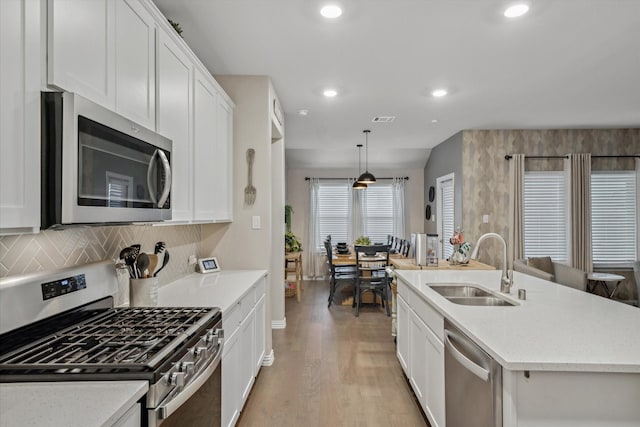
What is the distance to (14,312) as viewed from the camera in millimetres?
1161

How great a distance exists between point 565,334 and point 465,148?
440 cm

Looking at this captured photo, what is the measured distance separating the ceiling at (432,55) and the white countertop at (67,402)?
2088 millimetres

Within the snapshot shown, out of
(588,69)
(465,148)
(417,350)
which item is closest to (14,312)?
(417,350)

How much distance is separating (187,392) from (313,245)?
6.39m

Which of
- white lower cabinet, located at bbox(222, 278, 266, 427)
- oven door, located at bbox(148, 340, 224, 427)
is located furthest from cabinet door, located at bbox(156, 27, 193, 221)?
oven door, located at bbox(148, 340, 224, 427)

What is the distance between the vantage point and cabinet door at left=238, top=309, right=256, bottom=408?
221cm

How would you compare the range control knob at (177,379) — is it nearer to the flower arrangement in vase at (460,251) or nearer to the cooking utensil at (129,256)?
the cooking utensil at (129,256)

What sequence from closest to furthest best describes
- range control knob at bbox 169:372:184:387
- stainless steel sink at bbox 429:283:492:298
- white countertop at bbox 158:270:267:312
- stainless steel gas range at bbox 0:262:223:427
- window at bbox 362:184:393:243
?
stainless steel gas range at bbox 0:262:223:427 < range control knob at bbox 169:372:184:387 < white countertop at bbox 158:270:267:312 < stainless steel sink at bbox 429:283:492:298 < window at bbox 362:184:393:243

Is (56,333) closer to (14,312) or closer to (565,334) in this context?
(14,312)

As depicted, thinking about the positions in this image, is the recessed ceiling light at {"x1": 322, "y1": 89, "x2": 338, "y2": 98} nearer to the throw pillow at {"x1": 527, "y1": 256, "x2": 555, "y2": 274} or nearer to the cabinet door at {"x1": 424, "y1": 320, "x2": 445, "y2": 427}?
the cabinet door at {"x1": 424, "y1": 320, "x2": 445, "y2": 427}

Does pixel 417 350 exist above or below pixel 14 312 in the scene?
below

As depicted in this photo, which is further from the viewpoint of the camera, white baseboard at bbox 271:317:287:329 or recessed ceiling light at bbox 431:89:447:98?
white baseboard at bbox 271:317:287:329

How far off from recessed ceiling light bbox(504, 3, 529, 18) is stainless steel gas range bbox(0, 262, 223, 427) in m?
2.46

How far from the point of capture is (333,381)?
111 inches
